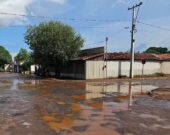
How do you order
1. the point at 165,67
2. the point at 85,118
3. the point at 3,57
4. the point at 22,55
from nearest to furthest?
the point at 85,118, the point at 165,67, the point at 3,57, the point at 22,55

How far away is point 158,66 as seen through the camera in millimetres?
49281

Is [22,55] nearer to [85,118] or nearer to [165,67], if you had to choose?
[165,67]

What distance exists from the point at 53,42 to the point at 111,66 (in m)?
8.17

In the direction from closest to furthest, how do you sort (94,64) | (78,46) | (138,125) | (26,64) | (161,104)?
(138,125) < (161,104) < (94,64) < (78,46) < (26,64)

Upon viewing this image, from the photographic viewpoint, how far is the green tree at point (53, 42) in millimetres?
45000

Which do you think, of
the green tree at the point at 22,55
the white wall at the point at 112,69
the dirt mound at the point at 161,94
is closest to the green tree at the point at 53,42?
the white wall at the point at 112,69

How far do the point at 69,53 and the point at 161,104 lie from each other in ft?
96.1

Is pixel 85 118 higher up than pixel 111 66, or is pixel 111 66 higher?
pixel 111 66

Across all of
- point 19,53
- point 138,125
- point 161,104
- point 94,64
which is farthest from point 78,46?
point 19,53

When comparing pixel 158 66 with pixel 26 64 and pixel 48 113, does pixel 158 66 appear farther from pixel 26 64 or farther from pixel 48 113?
pixel 26 64

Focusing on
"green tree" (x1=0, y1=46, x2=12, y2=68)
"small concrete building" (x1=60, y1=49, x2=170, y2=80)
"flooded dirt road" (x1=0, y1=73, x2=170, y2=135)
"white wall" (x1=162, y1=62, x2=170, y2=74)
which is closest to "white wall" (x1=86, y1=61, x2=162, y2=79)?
"small concrete building" (x1=60, y1=49, x2=170, y2=80)

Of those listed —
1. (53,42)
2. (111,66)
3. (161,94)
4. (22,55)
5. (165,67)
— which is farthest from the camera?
(22,55)

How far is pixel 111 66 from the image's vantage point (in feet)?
145

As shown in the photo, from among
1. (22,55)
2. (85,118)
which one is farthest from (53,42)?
(22,55)
